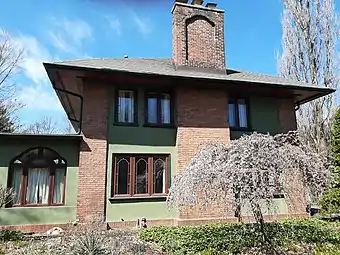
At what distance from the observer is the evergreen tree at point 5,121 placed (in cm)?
2442

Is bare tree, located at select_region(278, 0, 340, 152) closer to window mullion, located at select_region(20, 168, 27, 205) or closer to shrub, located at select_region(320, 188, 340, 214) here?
shrub, located at select_region(320, 188, 340, 214)

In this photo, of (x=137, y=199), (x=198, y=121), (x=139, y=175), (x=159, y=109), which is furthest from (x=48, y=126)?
(x=198, y=121)

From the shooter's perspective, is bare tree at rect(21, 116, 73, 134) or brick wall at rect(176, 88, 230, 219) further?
bare tree at rect(21, 116, 73, 134)

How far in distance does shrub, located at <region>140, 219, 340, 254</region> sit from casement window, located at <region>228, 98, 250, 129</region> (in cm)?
492

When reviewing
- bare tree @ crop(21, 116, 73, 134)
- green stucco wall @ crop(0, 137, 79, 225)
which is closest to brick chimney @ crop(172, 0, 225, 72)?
green stucco wall @ crop(0, 137, 79, 225)

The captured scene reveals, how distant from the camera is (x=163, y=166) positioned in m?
11.4

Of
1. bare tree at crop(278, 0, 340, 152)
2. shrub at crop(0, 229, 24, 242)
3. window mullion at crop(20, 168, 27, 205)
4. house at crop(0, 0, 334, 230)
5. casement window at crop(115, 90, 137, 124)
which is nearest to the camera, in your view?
shrub at crop(0, 229, 24, 242)

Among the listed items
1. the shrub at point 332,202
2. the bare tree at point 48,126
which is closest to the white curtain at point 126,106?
the shrub at point 332,202

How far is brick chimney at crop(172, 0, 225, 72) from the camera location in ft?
41.1

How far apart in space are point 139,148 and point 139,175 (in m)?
1.00

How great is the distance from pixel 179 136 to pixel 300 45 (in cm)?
1282

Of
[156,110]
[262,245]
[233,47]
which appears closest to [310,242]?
[262,245]

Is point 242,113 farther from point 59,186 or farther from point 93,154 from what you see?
point 59,186

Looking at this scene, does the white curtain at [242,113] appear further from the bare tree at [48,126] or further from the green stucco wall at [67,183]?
the bare tree at [48,126]
